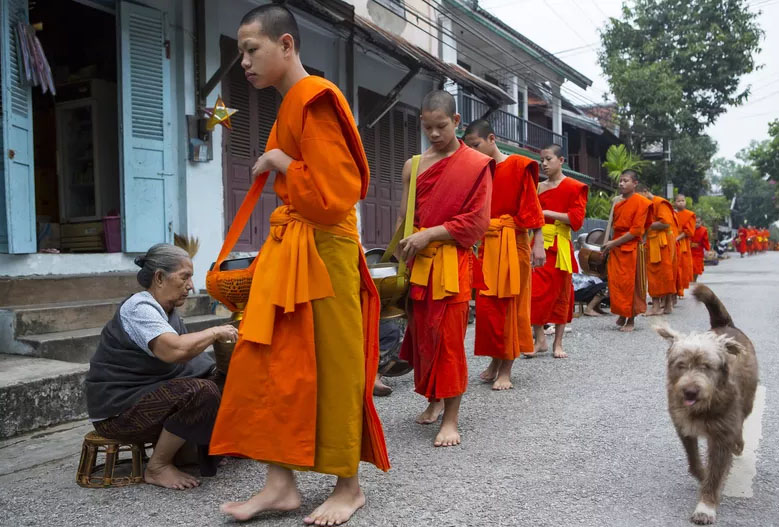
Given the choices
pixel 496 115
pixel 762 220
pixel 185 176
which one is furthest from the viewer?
pixel 762 220

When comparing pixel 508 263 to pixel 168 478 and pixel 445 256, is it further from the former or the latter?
pixel 168 478

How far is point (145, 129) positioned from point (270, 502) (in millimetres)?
5492

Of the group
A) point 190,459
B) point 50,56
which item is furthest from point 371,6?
point 190,459

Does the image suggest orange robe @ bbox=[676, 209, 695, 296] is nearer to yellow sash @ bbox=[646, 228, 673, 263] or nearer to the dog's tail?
yellow sash @ bbox=[646, 228, 673, 263]

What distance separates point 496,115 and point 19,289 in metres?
14.0

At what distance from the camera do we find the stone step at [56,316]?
5.25 metres

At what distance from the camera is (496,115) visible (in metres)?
18.0

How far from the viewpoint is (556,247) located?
6719 millimetres

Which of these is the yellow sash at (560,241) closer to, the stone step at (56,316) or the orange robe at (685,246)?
the stone step at (56,316)

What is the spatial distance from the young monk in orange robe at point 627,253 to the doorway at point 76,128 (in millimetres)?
5755

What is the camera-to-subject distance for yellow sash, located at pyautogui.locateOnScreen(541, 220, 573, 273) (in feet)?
22.0

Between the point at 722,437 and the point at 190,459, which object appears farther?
the point at 190,459

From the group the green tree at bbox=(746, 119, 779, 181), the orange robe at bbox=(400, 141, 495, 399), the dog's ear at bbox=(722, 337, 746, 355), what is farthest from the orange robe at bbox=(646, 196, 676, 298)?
the green tree at bbox=(746, 119, 779, 181)

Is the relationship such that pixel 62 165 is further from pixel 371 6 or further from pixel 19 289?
pixel 371 6
